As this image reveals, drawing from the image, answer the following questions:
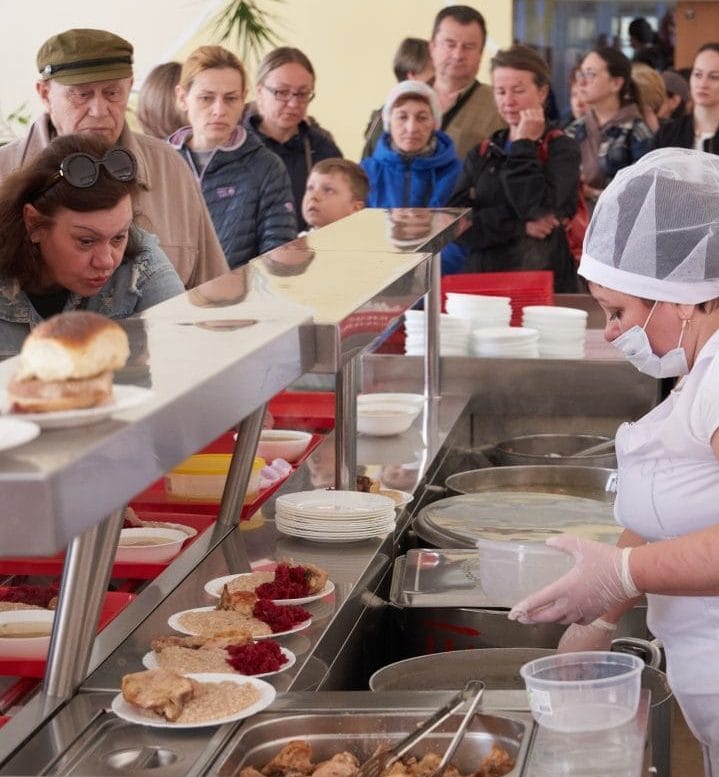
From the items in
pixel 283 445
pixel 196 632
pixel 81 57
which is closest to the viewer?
pixel 196 632

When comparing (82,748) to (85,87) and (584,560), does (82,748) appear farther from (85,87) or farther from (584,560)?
(85,87)

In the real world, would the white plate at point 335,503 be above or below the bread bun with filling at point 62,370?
below

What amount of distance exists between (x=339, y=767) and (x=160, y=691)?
0.84 ft

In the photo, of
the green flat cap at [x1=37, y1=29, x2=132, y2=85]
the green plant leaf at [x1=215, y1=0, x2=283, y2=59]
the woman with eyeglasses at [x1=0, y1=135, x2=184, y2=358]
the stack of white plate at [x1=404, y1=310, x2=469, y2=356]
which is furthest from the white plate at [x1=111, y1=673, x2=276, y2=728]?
the green plant leaf at [x1=215, y1=0, x2=283, y2=59]

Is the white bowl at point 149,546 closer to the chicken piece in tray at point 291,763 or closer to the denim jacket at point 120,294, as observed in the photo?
the denim jacket at point 120,294

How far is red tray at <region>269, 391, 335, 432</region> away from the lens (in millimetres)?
3660

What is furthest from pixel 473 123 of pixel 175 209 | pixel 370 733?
pixel 370 733

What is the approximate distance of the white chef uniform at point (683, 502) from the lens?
199 cm

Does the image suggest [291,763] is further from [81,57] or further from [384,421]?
[81,57]

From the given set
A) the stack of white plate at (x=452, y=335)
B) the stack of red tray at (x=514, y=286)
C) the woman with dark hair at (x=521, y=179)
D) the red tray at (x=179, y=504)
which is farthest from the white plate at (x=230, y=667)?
the woman with dark hair at (x=521, y=179)

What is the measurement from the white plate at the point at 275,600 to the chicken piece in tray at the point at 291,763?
17.9 inches

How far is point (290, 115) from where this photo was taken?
19.1 feet

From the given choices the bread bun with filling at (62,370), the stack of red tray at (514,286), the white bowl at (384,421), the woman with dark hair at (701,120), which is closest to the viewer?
the bread bun with filling at (62,370)

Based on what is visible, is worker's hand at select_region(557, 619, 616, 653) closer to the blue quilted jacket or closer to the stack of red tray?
the stack of red tray
